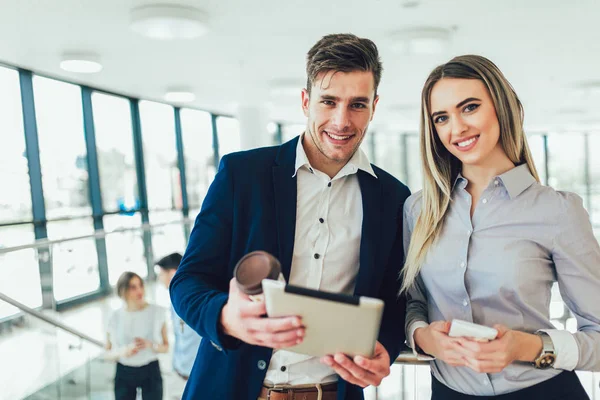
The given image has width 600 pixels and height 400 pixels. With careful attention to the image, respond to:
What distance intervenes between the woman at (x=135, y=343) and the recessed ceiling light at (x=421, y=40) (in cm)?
399

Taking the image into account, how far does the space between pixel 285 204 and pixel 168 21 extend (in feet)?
14.0

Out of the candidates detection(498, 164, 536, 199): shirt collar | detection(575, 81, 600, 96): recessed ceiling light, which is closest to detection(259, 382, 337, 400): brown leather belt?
Answer: detection(498, 164, 536, 199): shirt collar

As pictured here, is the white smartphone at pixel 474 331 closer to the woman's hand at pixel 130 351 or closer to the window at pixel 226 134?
the woman's hand at pixel 130 351

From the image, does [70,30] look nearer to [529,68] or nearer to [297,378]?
[297,378]

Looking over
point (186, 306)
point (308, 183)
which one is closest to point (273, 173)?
point (308, 183)

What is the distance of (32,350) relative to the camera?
480 centimetres

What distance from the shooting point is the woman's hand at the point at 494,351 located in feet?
4.36

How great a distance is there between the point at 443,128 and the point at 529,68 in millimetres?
8505

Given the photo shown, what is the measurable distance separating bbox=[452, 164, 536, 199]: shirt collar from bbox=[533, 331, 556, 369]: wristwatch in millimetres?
410

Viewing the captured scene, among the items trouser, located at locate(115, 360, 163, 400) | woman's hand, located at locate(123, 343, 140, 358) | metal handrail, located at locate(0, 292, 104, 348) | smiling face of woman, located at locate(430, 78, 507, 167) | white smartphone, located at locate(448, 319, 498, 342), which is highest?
smiling face of woman, located at locate(430, 78, 507, 167)

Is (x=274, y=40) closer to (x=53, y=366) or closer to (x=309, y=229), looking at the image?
(x=53, y=366)

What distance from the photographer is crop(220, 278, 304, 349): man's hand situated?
1.13 meters

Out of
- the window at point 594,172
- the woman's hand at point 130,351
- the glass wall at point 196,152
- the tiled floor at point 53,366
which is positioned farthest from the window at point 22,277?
the window at point 594,172

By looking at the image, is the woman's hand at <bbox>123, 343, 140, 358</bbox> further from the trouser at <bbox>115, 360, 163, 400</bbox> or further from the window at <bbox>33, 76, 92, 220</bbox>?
the window at <bbox>33, 76, 92, 220</bbox>
